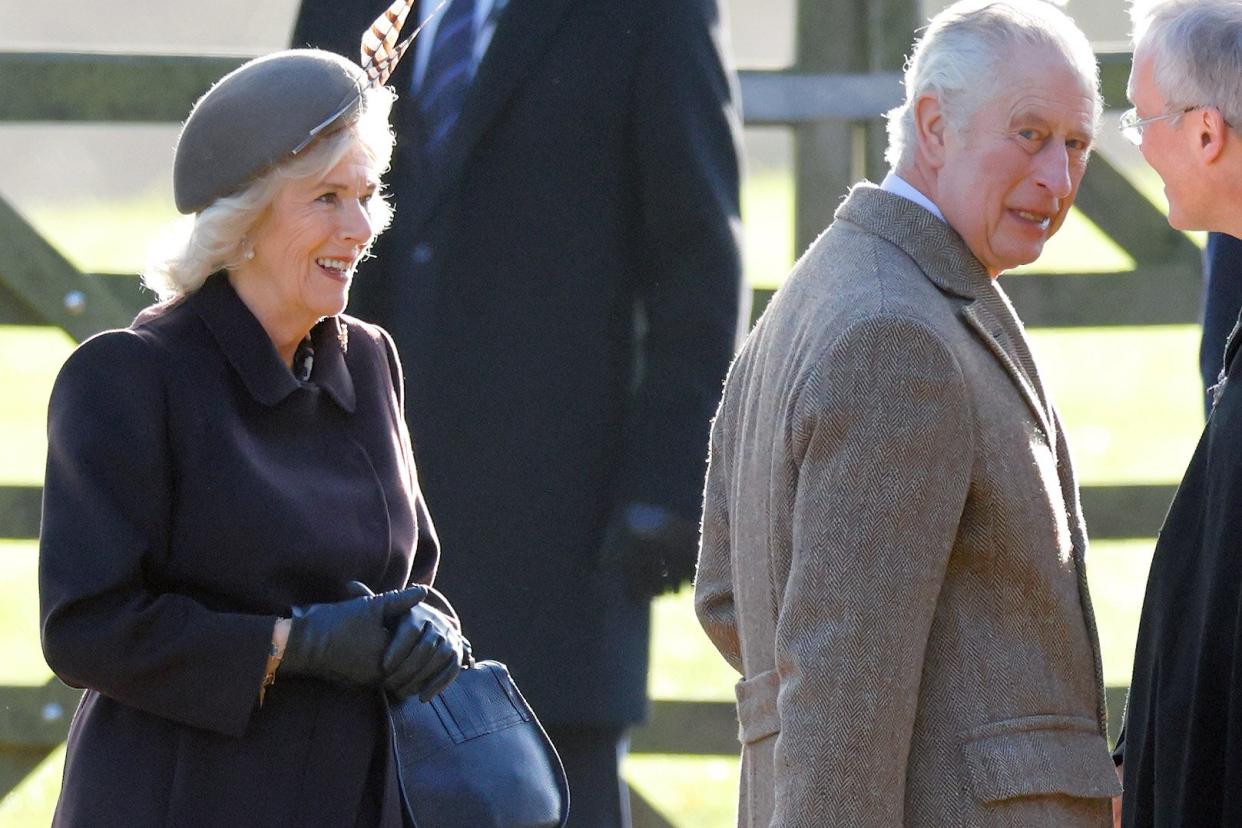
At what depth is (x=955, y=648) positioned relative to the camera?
1999 millimetres

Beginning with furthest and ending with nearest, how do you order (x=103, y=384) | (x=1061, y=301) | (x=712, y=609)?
1. (x=1061, y=301)
2. (x=712, y=609)
3. (x=103, y=384)

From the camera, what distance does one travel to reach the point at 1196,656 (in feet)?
6.75

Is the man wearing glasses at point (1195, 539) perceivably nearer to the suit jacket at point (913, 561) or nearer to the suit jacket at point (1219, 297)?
the suit jacket at point (913, 561)

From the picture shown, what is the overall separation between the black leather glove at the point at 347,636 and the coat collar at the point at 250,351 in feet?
0.84

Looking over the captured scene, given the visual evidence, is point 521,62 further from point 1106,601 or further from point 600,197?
point 1106,601

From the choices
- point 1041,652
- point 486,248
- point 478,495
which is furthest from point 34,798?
point 1041,652

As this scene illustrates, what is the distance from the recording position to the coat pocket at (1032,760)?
1.96 m

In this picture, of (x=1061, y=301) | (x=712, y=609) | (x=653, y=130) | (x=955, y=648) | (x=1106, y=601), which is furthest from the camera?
(x=1106, y=601)

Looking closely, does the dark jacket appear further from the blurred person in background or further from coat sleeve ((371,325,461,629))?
the blurred person in background

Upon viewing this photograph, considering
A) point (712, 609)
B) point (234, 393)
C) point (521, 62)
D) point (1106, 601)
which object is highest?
point (521, 62)

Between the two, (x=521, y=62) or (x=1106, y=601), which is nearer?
(x=521, y=62)

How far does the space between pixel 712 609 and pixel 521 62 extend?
3.97 ft

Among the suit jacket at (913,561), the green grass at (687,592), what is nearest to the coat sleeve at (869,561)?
the suit jacket at (913,561)

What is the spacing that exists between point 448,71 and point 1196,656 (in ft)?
5.66
